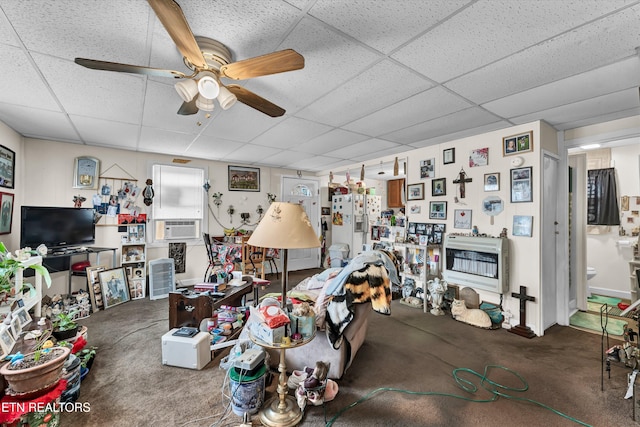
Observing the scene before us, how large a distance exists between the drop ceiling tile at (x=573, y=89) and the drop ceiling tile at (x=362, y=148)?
143 centimetres

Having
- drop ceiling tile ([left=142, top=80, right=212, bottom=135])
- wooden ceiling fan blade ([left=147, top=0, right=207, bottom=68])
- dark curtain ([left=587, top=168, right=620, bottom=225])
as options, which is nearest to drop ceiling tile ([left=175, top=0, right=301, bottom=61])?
wooden ceiling fan blade ([left=147, top=0, right=207, bottom=68])

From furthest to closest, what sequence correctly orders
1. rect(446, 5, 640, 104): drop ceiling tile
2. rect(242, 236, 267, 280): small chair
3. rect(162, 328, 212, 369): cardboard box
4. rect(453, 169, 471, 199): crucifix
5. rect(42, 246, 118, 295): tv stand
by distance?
rect(242, 236, 267, 280): small chair, rect(453, 169, 471, 199): crucifix, rect(42, 246, 118, 295): tv stand, rect(162, 328, 212, 369): cardboard box, rect(446, 5, 640, 104): drop ceiling tile

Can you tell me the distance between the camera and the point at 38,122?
9.86 ft

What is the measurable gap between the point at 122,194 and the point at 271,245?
3993 mm

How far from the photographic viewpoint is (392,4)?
1.33 metres

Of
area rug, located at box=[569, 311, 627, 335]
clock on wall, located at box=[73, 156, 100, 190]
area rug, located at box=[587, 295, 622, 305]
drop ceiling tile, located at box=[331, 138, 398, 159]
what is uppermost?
drop ceiling tile, located at box=[331, 138, 398, 159]

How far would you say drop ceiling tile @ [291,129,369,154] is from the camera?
3410 millimetres

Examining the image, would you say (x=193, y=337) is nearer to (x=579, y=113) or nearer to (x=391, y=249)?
(x=391, y=249)

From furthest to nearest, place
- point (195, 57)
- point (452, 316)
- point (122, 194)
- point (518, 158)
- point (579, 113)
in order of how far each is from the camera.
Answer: point (122, 194) → point (452, 316) → point (518, 158) → point (579, 113) → point (195, 57)

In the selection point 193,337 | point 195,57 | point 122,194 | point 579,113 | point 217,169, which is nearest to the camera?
→ point 195,57

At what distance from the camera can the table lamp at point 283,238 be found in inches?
59.4

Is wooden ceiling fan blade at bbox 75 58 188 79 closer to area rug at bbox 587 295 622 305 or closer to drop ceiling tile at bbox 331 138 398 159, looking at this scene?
drop ceiling tile at bbox 331 138 398 159

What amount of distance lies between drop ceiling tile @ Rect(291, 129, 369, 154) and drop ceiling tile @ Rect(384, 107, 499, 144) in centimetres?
45

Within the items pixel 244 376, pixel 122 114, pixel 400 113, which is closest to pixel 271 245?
pixel 244 376
